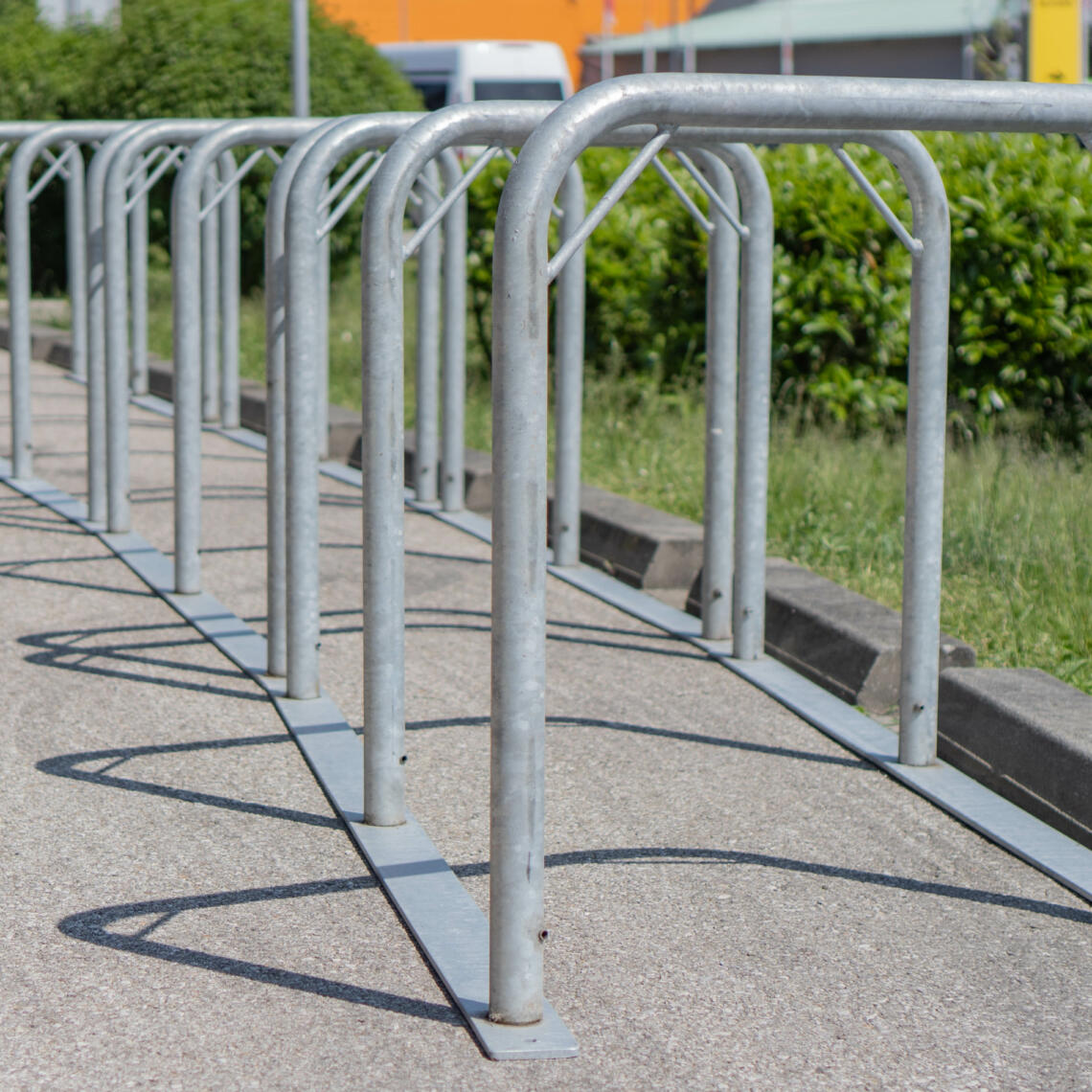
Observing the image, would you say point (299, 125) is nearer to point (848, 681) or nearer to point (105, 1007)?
point (848, 681)

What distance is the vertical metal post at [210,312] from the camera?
10312 mm

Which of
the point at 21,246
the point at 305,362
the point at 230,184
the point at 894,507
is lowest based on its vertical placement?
the point at 894,507

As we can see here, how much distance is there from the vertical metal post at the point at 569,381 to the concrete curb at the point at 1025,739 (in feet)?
7.73

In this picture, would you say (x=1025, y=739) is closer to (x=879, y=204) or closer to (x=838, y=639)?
(x=838, y=639)

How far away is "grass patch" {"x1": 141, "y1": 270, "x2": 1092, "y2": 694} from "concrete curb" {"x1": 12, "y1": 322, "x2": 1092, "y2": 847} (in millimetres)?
358

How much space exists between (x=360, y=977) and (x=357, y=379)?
890 centimetres

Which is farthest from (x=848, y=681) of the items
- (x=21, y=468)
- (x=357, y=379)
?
(x=357, y=379)

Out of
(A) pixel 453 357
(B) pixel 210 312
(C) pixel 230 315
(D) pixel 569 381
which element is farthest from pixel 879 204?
(C) pixel 230 315

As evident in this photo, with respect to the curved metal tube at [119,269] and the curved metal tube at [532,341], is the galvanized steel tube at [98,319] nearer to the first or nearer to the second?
the curved metal tube at [119,269]

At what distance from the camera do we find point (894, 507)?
7.52 meters

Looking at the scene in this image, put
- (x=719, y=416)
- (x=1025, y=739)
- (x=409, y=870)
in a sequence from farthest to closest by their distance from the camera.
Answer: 1. (x=719, y=416)
2. (x=1025, y=739)
3. (x=409, y=870)

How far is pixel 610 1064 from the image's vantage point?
311cm

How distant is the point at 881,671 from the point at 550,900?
5.93 feet

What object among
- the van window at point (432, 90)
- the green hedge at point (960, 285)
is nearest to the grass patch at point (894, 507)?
the green hedge at point (960, 285)
